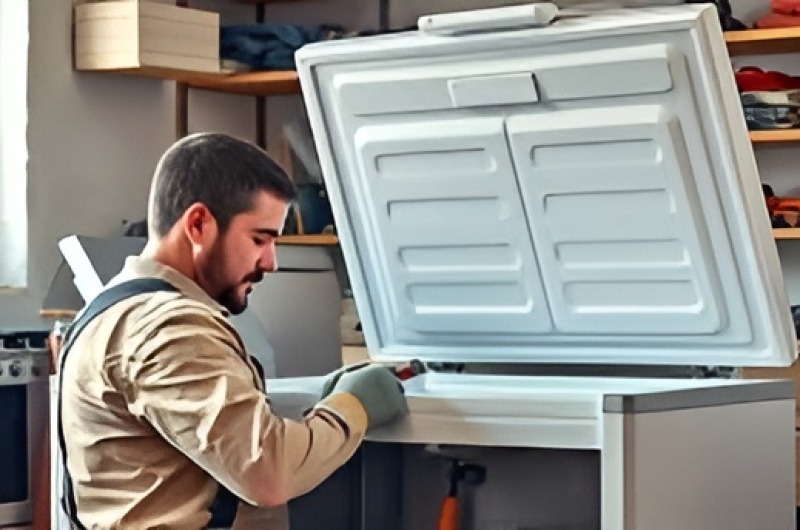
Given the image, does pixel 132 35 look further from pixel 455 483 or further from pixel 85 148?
pixel 455 483

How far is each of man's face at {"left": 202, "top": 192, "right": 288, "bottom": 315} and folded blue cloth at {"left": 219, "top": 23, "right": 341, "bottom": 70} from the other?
244cm

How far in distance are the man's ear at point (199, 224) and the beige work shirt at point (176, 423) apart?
54 mm

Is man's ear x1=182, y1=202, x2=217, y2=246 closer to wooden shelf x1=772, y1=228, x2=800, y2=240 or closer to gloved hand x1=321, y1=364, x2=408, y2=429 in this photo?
gloved hand x1=321, y1=364, x2=408, y2=429

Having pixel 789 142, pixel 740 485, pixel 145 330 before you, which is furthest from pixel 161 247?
pixel 789 142

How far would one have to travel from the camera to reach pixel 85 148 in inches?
162

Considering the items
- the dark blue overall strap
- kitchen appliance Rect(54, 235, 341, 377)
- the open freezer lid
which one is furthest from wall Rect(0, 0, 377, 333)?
the dark blue overall strap

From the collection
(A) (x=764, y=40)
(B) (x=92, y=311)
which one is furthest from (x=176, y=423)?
(A) (x=764, y=40)

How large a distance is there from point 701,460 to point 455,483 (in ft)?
1.29

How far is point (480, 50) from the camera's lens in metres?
2.28

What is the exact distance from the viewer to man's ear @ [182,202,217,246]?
1.99m

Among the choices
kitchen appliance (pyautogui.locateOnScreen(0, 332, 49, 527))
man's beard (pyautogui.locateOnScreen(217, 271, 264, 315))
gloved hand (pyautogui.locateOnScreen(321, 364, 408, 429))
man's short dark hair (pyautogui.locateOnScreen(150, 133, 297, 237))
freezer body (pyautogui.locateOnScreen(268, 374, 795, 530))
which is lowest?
kitchen appliance (pyautogui.locateOnScreen(0, 332, 49, 527))

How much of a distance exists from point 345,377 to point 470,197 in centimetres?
46

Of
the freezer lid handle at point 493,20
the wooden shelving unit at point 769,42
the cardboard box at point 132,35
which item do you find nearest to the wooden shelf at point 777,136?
the wooden shelving unit at point 769,42

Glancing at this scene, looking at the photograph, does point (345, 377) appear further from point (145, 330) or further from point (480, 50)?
point (480, 50)
